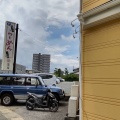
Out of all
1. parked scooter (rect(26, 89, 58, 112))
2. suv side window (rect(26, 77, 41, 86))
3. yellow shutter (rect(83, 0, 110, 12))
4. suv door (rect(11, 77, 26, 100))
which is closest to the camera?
yellow shutter (rect(83, 0, 110, 12))

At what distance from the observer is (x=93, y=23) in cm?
698

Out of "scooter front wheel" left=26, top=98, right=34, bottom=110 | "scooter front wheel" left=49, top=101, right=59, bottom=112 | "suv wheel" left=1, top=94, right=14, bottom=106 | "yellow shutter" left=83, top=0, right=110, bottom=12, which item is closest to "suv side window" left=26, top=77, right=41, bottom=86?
"suv wheel" left=1, top=94, right=14, bottom=106

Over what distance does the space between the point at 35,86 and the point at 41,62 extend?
4388 centimetres

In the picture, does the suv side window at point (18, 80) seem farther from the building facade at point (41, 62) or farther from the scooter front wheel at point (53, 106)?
the building facade at point (41, 62)

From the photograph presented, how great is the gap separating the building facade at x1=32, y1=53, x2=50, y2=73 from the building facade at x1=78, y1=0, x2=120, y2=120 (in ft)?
161

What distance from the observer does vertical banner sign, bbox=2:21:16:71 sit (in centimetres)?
2059

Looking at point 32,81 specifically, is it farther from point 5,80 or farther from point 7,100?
point 7,100

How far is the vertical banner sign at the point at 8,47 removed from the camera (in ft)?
67.6

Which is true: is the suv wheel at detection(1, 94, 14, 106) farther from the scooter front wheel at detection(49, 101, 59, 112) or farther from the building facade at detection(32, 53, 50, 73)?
the building facade at detection(32, 53, 50, 73)

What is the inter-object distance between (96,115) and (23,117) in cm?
558

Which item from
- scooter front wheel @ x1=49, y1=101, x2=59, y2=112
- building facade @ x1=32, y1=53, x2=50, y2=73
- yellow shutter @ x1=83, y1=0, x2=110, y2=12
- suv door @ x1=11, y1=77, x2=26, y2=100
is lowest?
scooter front wheel @ x1=49, y1=101, x2=59, y2=112

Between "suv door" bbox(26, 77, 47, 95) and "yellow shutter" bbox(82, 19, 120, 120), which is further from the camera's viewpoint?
"suv door" bbox(26, 77, 47, 95)

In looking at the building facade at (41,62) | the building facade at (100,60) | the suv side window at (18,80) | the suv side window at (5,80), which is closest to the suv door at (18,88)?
the suv side window at (18,80)

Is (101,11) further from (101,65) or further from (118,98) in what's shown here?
(118,98)
